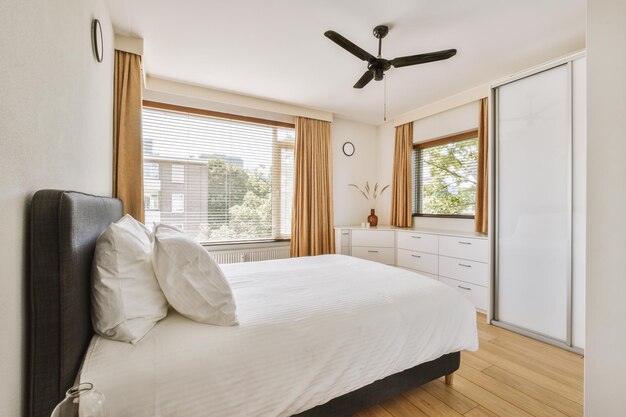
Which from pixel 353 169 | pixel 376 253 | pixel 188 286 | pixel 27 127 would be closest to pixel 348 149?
pixel 353 169

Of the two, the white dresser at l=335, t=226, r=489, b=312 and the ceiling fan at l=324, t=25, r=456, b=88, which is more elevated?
the ceiling fan at l=324, t=25, r=456, b=88

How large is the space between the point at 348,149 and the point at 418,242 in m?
2.00

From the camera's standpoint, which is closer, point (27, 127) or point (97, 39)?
point (27, 127)

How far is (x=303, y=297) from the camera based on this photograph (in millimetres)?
1591

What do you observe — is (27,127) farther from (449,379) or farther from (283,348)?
(449,379)

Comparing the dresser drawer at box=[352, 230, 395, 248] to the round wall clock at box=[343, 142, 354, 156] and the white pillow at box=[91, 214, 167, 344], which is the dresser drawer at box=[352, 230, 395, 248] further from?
the white pillow at box=[91, 214, 167, 344]

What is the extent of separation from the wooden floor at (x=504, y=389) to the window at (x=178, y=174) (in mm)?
3174

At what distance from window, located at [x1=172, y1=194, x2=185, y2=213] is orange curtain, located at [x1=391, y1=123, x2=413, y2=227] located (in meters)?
3.21

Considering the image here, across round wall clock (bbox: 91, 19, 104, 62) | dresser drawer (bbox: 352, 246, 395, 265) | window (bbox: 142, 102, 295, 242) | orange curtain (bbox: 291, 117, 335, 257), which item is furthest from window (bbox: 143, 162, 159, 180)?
dresser drawer (bbox: 352, 246, 395, 265)

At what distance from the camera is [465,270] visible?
3.20 meters

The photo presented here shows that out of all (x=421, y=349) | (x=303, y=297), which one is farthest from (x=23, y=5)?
(x=421, y=349)

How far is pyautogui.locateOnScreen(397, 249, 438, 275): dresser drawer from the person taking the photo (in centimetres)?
354

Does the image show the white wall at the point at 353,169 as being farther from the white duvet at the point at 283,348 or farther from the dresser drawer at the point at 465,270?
the white duvet at the point at 283,348

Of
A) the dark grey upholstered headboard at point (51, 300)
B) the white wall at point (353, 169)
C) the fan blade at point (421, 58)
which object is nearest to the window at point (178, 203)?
the white wall at point (353, 169)
